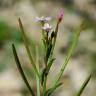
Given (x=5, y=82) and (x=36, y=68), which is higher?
(x=36, y=68)

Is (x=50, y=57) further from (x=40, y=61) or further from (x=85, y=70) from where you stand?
(x=85, y=70)

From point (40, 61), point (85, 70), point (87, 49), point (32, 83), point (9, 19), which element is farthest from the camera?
point (9, 19)

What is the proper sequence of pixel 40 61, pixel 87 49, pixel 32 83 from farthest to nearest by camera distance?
1. pixel 87 49
2. pixel 32 83
3. pixel 40 61

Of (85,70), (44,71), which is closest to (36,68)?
(44,71)

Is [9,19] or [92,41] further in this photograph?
[9,19]

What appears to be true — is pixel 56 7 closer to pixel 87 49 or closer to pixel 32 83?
pixel 87 49

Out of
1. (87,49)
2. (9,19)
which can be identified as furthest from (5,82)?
(9,19)

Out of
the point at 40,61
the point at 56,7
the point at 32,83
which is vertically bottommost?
the point at 56,7
